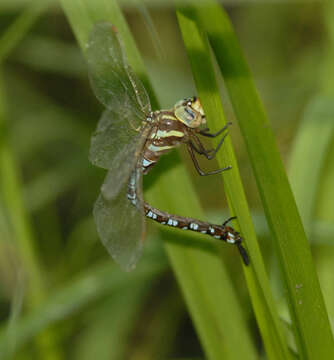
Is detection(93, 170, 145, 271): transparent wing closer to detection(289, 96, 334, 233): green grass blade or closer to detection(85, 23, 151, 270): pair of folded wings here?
detection(85, 23, 151, 270): pair of folded wings

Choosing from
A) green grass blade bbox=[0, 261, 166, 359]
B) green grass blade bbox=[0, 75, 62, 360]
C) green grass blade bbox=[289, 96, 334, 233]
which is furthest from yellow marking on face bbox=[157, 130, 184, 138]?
green grass blade bbox=[0, 75, 62, 360]

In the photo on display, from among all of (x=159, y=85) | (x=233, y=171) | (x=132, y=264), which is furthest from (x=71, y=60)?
(x=233, y=171)

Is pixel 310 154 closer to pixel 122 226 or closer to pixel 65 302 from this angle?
pixel 122 226

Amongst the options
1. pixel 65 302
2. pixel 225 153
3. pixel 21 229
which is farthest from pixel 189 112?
pixel 21 229

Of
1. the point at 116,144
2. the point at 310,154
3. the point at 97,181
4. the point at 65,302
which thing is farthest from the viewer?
the point at 97,181

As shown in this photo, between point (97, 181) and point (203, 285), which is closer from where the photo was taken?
point (203, 285)

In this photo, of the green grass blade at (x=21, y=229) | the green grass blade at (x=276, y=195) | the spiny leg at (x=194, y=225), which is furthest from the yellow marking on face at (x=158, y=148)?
the green grass blade at (x=21, y=229)
